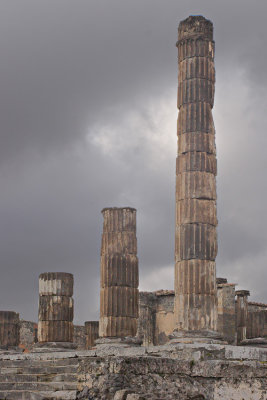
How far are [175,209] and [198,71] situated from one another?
3378 mm

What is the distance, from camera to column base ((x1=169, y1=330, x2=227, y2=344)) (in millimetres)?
14922

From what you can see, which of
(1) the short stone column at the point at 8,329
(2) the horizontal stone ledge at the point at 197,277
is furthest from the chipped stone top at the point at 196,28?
(1) the short stone column at the point at 8,329

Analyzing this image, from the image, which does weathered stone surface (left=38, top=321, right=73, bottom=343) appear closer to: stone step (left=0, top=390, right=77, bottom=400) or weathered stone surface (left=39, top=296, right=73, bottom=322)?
weathered stone surface (left=39, top=296, right=73, bottom=322)

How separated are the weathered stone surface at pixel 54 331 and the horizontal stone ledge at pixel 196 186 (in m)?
7.20

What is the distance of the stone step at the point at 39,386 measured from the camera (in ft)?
36.1

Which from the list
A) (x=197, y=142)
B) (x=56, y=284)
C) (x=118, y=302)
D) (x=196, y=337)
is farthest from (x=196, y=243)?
(x=56, y=284)

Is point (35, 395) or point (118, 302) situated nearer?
point (35, 395)

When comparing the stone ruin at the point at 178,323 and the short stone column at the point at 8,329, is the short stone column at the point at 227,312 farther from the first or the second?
the short stone column at the point at 8,329

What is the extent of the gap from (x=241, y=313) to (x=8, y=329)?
9.12 metres

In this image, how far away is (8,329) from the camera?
2194 centimetres

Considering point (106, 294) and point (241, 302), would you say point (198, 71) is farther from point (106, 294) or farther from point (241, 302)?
point (241, 302)

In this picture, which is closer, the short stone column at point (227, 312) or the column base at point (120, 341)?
the column base at point (120, 341)

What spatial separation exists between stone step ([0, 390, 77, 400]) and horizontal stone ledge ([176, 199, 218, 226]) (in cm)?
635

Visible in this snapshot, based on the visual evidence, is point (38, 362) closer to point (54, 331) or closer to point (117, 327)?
point (117, 327)
